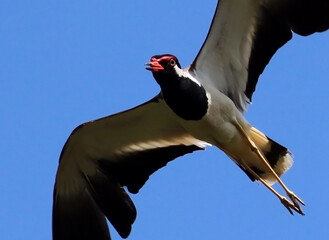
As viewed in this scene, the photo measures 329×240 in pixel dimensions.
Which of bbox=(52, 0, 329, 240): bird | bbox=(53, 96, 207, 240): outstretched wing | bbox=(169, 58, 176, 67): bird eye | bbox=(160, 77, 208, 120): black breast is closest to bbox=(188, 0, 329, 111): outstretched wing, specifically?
bbox=(52, 0, 329, 240): bird

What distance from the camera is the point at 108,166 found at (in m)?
12.4

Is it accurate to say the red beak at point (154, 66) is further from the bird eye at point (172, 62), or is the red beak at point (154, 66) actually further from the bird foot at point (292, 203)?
the bird foot at point (292, 203)

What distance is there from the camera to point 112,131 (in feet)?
39.2

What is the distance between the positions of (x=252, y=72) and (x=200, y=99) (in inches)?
41.6

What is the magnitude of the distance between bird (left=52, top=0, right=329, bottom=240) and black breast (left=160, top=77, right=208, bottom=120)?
0.01 meters

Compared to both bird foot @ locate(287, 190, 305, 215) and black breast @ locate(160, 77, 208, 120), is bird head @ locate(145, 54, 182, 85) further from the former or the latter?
bird foot @ locate(287, 190, 305, 215)

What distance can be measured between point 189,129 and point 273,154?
47.3 inches

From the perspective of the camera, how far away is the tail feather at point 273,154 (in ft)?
37.7

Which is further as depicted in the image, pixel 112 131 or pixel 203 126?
pixel 112 131

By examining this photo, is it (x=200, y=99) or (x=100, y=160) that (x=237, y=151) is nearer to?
(x=200, y=99)

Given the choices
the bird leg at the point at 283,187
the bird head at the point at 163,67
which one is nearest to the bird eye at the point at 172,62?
the bird head at the point at 163,67

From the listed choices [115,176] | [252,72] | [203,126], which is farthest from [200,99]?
[115,176]

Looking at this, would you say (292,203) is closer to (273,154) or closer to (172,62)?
(273,154)

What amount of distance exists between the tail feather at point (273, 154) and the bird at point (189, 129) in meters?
0.01
